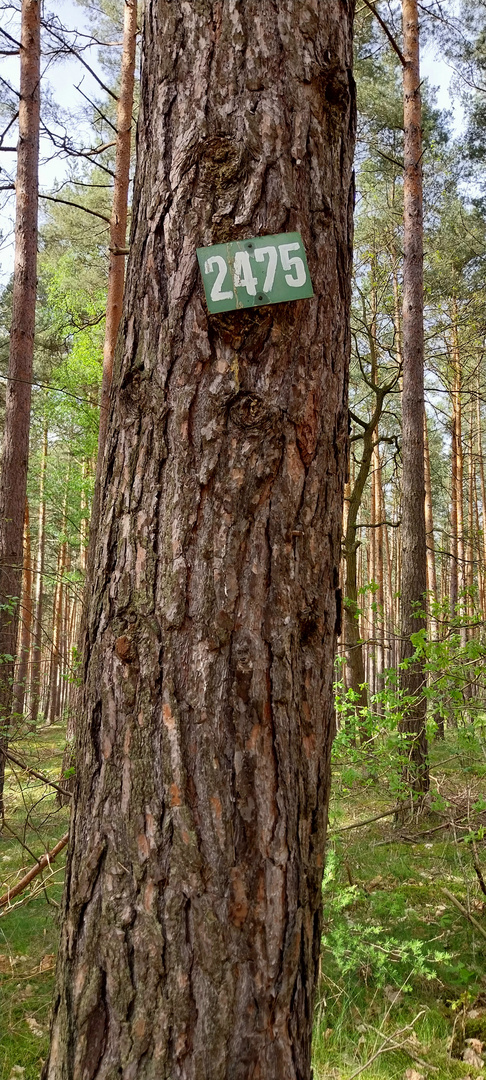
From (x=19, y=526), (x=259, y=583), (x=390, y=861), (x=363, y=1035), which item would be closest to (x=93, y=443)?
(x=19, y=526)

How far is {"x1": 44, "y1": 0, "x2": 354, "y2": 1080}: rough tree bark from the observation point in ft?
3.59

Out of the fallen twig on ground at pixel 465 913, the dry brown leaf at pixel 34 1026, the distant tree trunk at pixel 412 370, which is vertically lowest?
the dry brown leaf at pixel 34 1026

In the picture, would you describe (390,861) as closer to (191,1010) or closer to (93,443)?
(191,1010)

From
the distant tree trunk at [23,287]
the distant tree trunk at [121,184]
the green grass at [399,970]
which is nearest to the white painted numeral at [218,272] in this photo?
the green grass at [399,970]

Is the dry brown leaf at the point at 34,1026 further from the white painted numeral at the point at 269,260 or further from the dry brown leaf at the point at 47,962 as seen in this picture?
the white painted numeral at the point at 269,260

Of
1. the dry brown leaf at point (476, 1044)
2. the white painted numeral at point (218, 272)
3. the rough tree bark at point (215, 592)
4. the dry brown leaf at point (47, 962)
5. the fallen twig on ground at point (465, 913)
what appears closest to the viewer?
the rough tree bark at point (215, 592)

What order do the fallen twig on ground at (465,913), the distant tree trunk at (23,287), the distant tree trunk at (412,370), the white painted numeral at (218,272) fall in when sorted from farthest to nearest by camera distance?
the distant tree trunk at (23,287)
the distant tree trunk at (412,370)
the fallen twig on ground at (465,913)
the white painted numeral at (218,272)

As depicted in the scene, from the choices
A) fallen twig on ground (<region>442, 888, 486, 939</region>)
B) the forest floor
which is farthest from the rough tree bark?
fallen twig on ground (<region>442, 888, 486, 939</region>)

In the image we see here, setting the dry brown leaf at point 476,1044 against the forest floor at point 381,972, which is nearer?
the forest floor at point 381,972

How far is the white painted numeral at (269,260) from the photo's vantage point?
48.3 inches

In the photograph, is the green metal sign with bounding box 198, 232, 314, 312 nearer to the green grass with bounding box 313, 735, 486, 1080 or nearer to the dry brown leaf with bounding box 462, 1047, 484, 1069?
the green grass with bounding box 313, 735, 486, 1080

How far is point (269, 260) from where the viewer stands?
4.04ft

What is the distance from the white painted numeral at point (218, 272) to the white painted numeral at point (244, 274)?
0.02m

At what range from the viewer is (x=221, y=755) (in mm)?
1132
